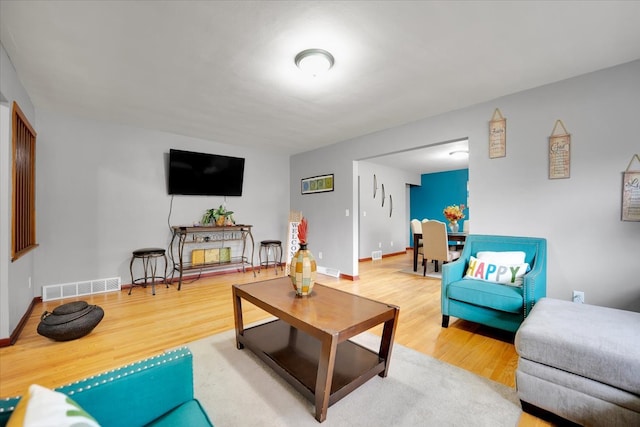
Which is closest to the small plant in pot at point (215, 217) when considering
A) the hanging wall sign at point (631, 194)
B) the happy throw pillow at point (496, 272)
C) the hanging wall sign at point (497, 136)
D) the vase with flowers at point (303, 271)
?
the vase with flowers at point (303, 271)

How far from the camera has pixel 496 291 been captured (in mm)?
2367

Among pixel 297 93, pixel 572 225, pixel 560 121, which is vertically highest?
pixel 297 93

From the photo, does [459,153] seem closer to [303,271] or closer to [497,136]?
[497,136]

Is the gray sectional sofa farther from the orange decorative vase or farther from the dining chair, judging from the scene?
the dining chair

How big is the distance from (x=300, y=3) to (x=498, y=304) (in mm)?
2653

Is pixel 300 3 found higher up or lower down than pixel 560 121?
higher up

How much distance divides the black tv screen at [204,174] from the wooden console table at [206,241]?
0.65m

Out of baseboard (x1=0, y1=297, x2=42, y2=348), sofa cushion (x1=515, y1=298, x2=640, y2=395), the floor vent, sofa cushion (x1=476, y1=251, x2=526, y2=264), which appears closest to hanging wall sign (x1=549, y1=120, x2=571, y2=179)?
sofa cushion (x1=476, y1=251, x2=526, y2=264)

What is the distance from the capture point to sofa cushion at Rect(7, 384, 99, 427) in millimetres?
553

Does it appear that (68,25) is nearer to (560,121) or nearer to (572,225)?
(560,121)

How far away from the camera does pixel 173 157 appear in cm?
429

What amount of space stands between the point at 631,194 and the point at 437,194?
5.77 m

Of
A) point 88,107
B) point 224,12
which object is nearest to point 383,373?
point 224,12

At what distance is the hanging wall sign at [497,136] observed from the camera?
115 inches
